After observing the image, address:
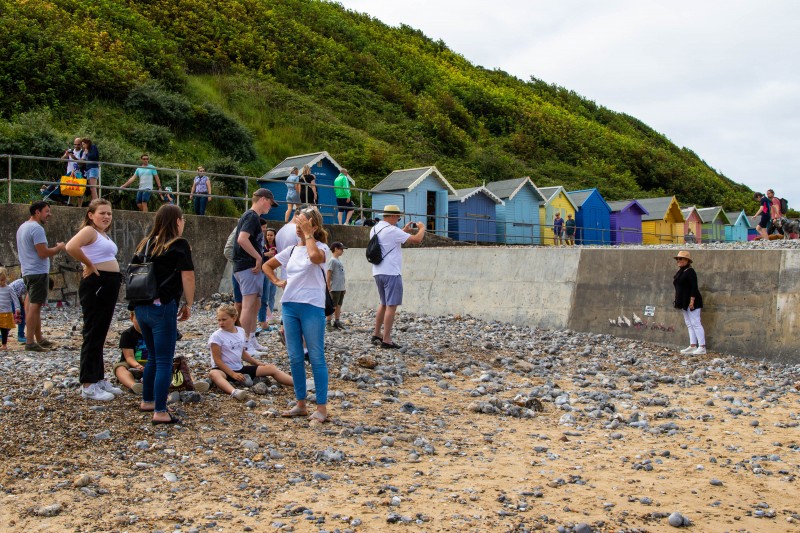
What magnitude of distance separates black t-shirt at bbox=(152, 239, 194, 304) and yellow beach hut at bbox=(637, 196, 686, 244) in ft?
125

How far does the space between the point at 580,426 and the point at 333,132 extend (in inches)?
1400

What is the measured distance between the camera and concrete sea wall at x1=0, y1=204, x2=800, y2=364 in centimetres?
1052

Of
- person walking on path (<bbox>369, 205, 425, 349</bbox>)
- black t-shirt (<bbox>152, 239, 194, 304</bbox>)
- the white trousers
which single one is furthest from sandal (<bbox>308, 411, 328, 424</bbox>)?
the white trousers

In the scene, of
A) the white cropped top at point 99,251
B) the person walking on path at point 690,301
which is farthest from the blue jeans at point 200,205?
the white cropped top at point 99,251

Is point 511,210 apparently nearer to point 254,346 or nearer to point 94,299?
point 254,346

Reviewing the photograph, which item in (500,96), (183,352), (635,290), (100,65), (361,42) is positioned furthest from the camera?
(500,96)

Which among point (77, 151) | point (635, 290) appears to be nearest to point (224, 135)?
point (77, 151)

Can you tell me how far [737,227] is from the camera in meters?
50.7

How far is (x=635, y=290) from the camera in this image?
1201 cm

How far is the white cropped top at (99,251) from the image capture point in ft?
20.9

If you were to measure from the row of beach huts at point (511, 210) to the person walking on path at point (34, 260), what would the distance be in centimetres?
1049

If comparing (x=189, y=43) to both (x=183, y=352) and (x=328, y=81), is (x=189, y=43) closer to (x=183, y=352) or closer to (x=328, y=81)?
(x=328, y=81)

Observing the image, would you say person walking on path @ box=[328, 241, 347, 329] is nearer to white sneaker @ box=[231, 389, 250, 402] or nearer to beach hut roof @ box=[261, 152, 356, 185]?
white sneaker @ box=[231, 389, 250, 402]

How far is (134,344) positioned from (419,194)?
854 inches
